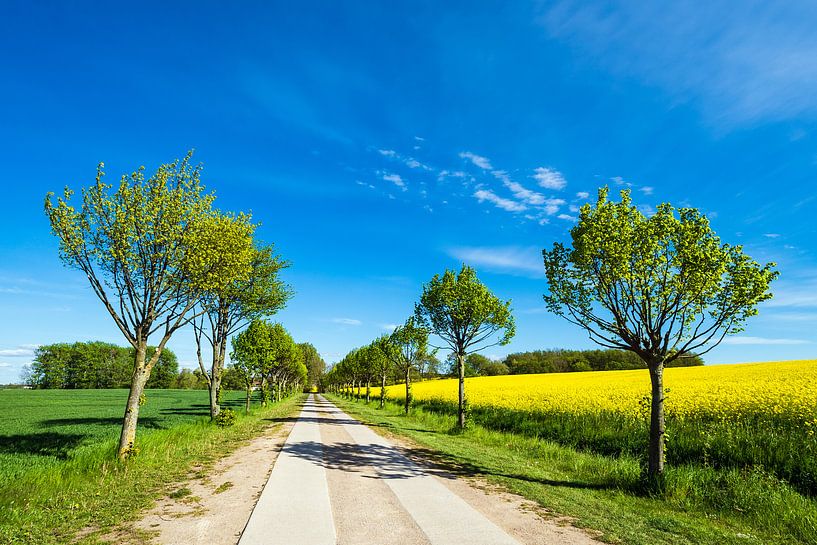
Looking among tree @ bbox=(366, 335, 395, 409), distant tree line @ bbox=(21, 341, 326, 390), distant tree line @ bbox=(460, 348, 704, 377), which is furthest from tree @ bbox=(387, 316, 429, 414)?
distant tree line @ bbox=(21, 341, 326, 390)

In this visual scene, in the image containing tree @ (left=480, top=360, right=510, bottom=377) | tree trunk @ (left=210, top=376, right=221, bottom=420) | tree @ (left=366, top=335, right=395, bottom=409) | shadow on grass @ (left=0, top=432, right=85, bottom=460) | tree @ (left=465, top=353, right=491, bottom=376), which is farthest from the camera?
tree @ (left=465, top=353, right=491, bottom=376)

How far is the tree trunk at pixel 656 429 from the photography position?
9945 millimetres

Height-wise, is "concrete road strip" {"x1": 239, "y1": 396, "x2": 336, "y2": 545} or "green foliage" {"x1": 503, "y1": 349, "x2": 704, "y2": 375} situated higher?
"concrete road strip" {"x1": 239, "y1": 396, "x2": 336, "y2": 545}

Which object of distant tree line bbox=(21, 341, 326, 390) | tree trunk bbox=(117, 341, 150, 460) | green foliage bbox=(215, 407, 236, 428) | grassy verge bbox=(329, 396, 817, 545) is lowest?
distant tree line bbox=(21, 341, 326, 390)

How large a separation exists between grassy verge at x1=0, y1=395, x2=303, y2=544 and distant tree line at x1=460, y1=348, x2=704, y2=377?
83.0 m

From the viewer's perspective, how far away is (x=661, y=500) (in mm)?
9109

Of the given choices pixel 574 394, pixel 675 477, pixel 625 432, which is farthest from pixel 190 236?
pixel 574 394

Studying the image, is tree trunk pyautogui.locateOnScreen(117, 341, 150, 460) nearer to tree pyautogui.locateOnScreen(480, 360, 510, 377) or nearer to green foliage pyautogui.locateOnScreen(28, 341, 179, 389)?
tree pyautogui.locateOnScreen(480, 360, 510, 377)

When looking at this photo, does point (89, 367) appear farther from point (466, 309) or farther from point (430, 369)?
point (466, 309)

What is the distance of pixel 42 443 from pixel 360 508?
16132mm

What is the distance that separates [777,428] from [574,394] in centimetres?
1434

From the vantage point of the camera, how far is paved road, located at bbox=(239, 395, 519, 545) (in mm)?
6500

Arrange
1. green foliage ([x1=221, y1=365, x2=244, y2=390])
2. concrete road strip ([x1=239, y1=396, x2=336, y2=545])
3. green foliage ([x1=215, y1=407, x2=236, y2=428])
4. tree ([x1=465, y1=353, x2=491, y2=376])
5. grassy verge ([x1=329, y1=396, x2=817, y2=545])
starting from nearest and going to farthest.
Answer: concrete road strip ([x1=239, y1=396, x2=336, y2=545])
grassy verge ([x1=329, y1=396, x2=817, y2=545])
green foliage ([x1=215, y1=407, x2=236, y2=428])
green foliage ([x1=221, y1=365, x2=244, y2=390])
tree ([x1=465, y1=353, x2=491, y2=376])

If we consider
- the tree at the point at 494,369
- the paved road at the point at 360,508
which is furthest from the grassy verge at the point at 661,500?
the tree at the point at 494,369
